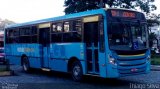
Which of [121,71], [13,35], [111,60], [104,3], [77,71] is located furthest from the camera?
[104,3]

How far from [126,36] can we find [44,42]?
598 cm

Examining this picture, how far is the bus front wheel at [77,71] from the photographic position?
51.1 feet

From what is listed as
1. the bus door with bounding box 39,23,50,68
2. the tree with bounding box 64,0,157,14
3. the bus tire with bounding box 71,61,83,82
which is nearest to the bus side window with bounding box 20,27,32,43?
the bus door with bounding box 39,23,50,68

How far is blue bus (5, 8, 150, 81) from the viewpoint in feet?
45.3

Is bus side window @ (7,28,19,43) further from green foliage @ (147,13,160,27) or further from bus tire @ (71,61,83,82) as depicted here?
green foliage @ (147,13,160,27)

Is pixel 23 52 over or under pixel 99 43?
under

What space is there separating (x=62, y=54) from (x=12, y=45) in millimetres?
6817

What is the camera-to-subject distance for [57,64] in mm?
17453

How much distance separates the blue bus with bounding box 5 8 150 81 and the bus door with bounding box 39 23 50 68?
5cm

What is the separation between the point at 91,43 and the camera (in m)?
14.7

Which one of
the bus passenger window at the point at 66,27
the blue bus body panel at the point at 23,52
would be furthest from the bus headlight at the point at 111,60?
the blue bus body panel at the point at 23,52

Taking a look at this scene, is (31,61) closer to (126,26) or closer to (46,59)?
(46,59)

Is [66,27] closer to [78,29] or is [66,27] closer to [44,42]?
[78,29]

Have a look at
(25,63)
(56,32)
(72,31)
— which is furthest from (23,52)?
(72,31)
